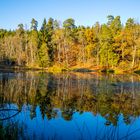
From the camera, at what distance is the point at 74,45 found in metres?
82.4

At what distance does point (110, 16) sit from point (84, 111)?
193 feet

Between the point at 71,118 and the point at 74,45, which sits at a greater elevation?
the point at 74,45

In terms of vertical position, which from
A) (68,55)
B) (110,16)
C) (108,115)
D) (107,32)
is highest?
(110,16)

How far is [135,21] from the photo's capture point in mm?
68438

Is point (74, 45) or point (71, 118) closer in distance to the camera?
point (71, 118)

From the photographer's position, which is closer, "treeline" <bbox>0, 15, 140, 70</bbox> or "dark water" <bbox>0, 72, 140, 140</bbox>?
"dark water" <bbox>0, 72, 140, 140</bbox>

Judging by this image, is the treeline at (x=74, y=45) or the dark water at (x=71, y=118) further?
the treeline at (x=74, y=45)

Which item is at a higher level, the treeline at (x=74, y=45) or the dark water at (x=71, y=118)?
the treeline at (x=74, y=45)

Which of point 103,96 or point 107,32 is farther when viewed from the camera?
point 107,32

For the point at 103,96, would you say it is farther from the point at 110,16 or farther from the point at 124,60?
the point at 110,16

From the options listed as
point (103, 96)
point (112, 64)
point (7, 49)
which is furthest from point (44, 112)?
point (7, 49)

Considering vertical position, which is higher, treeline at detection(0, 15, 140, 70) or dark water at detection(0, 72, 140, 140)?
treeline at detection(0, 15, 140, 70)

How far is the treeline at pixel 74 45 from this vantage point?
6331 centimetres

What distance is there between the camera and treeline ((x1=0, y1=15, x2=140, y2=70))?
2493 inches
